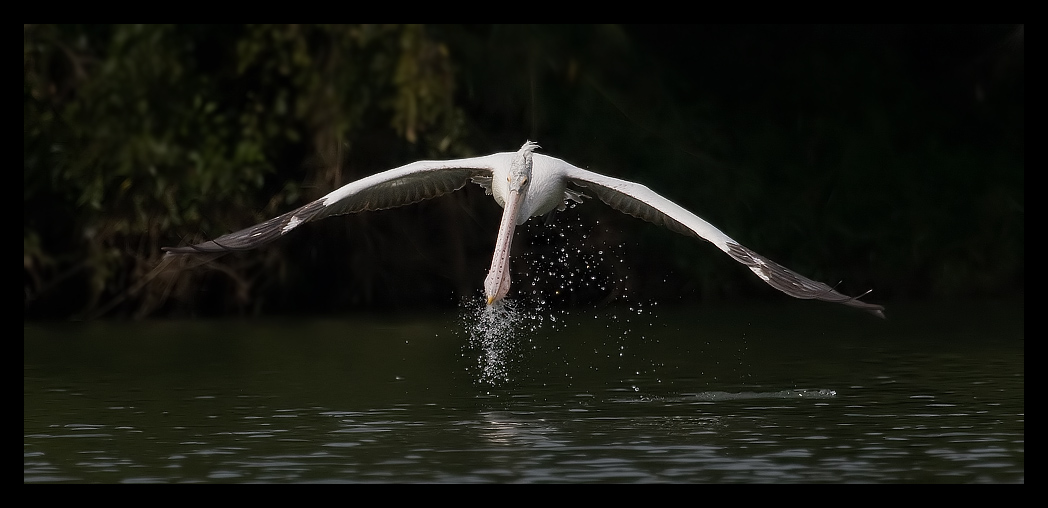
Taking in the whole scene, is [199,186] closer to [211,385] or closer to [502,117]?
[502,117]

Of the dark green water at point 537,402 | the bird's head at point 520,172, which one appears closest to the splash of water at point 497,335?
the dark green water at point 537,402

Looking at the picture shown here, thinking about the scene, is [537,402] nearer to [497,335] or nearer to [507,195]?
[507,195]

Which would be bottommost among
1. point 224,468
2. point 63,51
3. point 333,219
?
point 224,468

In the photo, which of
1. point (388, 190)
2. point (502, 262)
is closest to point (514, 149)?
point (388, 190)

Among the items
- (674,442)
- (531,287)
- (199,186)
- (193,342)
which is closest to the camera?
(674,442)

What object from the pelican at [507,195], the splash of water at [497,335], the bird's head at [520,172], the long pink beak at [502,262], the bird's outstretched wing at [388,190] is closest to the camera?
the long pink beak at [502,262]

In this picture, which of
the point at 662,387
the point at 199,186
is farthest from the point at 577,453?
the point at 199,186

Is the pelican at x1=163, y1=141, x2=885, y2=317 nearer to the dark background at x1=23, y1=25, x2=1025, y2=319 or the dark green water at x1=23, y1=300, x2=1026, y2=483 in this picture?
the dark green water at x1=23, y1=300, x2=1026, y2=483

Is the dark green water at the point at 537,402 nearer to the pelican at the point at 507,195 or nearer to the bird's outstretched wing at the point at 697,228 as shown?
the bird's outstretched wing at the point at 697,228

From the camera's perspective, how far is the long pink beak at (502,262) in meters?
11.7

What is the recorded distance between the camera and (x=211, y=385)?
15242 mm

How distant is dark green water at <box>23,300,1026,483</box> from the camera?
1070 centimetres

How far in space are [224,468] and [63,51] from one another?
1250 centimetres

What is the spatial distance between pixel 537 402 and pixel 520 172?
1.69m
